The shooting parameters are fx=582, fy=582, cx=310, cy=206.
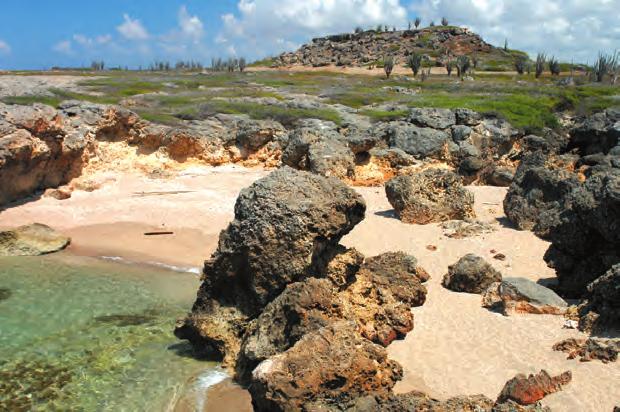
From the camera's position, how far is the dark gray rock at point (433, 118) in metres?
33.0

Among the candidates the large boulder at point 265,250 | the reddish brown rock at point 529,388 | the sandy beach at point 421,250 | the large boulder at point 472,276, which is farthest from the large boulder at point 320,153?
the reddish brown rock at point 529,388

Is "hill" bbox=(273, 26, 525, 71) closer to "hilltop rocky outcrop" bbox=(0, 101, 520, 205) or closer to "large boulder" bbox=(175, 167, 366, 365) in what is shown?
"hilltop rocky outcrop" bbox=(0, 101, 520, 205)

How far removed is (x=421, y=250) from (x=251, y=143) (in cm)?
1518

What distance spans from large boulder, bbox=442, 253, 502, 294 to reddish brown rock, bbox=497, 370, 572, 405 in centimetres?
537

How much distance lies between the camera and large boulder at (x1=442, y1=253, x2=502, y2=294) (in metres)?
14.4

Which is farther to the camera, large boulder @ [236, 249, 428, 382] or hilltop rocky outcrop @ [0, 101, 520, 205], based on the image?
hilltop rocky outcrop @ [0, 101, 520, 205]

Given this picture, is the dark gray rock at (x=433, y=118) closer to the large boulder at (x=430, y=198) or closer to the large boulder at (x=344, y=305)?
the large boulder at (x=430, y=198)

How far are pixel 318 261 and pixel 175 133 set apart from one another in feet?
63.8

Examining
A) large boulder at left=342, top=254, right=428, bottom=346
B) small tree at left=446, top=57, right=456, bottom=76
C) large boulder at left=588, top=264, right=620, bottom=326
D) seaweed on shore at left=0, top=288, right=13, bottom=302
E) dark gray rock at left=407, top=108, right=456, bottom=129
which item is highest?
small tree at left=446, top=57, right=456, bottom=76

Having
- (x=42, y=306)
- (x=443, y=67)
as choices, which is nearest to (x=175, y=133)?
(x=42, y=306)

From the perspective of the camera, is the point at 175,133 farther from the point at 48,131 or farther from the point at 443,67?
the point at 443,67

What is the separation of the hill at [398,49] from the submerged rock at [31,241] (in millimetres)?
83389

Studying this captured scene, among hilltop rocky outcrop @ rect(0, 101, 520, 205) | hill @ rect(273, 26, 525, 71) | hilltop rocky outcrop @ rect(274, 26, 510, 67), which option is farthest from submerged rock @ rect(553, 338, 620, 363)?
hilltop rocky outcrop @ rect(274, 26, 510, 67)

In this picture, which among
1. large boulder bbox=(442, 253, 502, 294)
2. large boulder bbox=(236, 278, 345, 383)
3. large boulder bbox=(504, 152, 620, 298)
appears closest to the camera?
large boulder bbox=(236, 278, 345, 383)
